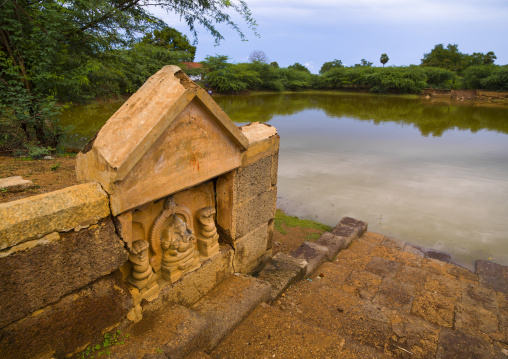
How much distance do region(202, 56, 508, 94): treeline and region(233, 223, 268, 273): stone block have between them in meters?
28.6

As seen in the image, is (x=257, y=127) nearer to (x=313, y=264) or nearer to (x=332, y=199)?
(x=313, y=264)

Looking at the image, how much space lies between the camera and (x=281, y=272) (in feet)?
9.64

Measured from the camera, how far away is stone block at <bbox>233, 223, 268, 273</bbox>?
2689 millimetres

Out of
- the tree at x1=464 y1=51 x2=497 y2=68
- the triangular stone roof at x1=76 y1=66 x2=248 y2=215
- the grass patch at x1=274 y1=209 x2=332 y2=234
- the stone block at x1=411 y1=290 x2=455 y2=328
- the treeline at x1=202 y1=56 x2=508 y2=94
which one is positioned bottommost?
the grass patch at x1=274 y1=209 x2=332 y2=234

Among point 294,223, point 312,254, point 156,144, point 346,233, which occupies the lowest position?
point 294,223

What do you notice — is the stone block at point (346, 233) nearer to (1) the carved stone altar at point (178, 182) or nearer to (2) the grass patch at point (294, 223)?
(2) the grass patch at point (294, 223)

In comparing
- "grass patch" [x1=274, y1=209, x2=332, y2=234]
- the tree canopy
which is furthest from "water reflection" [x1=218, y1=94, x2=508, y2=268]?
the tree canopy

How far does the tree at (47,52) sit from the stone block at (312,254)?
3943 mm

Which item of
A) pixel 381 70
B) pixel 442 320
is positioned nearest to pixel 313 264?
pixel 442 320

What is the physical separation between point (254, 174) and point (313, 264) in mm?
1450

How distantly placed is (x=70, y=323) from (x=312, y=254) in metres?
2.71

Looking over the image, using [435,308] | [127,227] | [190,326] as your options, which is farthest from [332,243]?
[127,227]

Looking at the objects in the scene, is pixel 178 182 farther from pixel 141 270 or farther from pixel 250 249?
pixel 250 249

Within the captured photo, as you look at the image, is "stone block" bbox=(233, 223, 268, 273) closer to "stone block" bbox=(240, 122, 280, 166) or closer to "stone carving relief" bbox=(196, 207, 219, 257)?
"stone carving relief" bbox=(196, 207, 219, 257)
